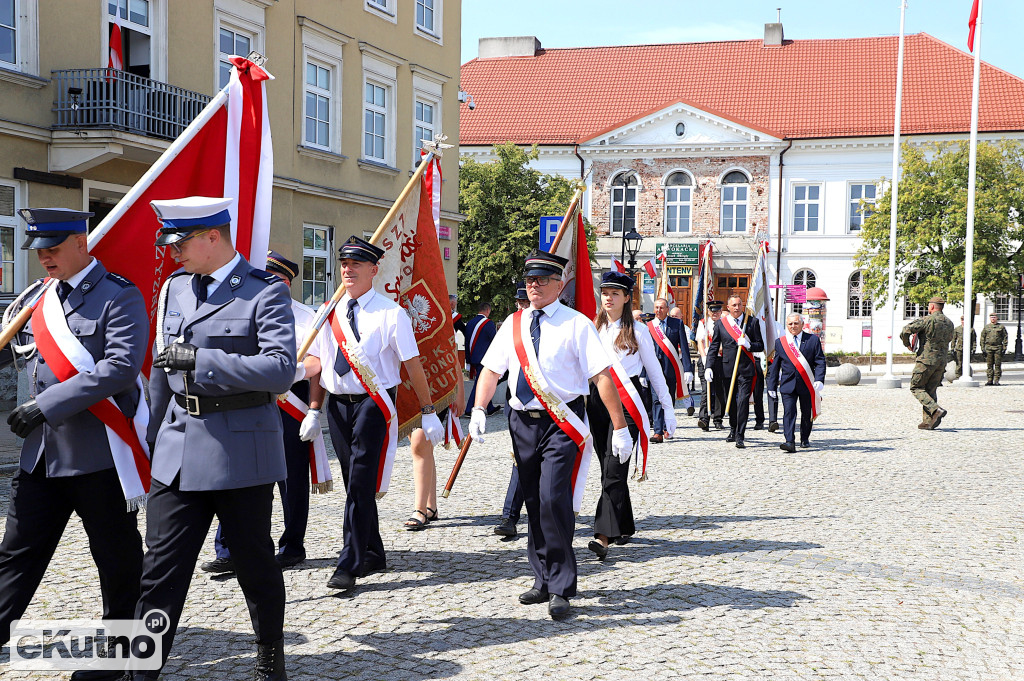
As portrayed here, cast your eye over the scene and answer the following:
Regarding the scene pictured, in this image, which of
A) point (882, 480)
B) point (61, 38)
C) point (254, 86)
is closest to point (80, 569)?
point (254, 86)

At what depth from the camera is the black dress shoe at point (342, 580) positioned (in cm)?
572

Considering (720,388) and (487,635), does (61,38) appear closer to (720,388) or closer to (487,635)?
(720,388)

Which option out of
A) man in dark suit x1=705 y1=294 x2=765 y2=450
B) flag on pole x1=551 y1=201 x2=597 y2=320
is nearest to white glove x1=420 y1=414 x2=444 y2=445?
flag on pole x1=551 y1=201 x2=597 y2=320

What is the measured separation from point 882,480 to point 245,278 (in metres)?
7.88

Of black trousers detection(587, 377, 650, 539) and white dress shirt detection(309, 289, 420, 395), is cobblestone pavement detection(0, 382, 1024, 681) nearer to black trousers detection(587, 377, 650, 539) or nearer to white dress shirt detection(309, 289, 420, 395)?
black trousers detection(587, 377, 650, 539)

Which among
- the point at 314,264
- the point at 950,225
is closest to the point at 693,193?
the point at 950,225

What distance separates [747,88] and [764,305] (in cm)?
3647

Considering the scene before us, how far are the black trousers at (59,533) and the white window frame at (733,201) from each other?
42.6 metres

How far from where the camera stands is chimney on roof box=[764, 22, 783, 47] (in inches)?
1992

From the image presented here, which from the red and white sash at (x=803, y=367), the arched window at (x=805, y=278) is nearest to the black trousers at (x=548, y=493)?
the red and white sash at (x=803, y=367)

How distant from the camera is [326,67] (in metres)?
21.9

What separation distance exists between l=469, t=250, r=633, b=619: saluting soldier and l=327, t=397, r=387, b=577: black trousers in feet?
2.67

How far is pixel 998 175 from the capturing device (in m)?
36.5

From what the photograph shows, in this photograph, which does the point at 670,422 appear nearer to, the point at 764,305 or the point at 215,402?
the point at 215,402
